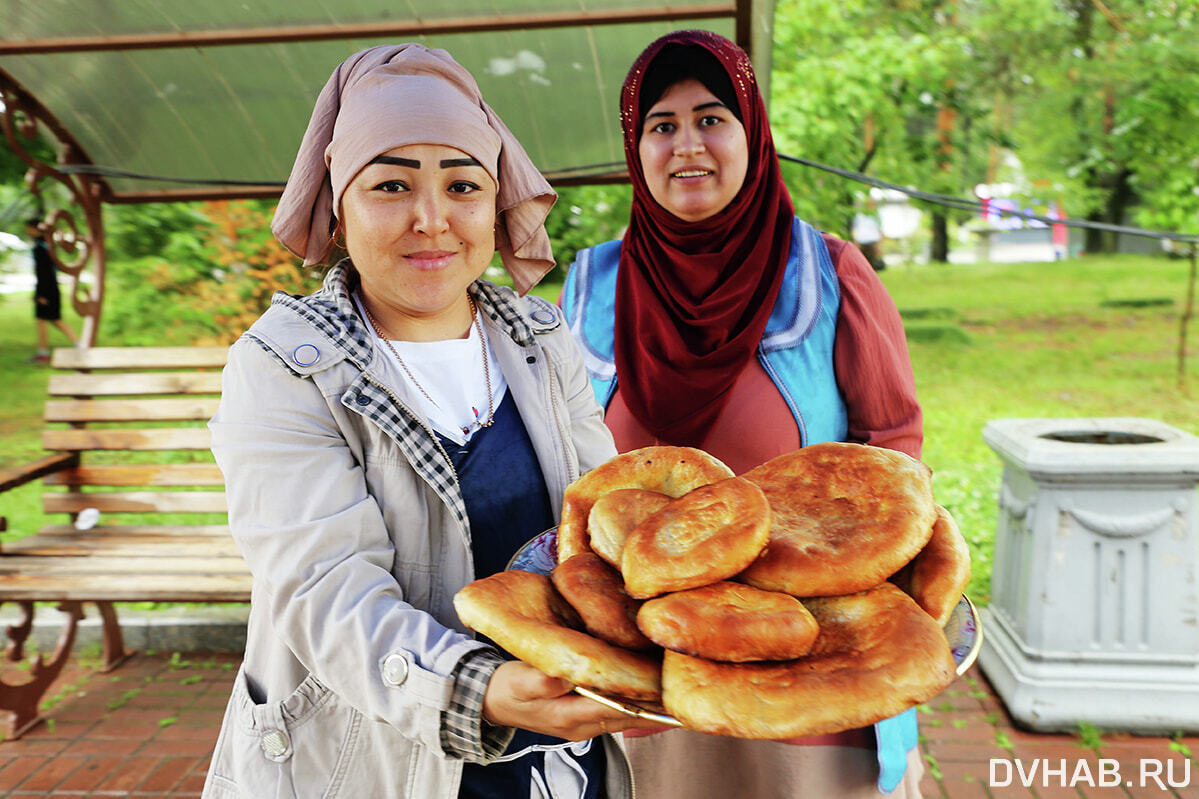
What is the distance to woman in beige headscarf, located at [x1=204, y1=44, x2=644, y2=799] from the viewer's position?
1.34 meters

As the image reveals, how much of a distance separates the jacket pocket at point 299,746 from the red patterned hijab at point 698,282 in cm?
110

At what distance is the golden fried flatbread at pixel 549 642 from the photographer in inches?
46.7

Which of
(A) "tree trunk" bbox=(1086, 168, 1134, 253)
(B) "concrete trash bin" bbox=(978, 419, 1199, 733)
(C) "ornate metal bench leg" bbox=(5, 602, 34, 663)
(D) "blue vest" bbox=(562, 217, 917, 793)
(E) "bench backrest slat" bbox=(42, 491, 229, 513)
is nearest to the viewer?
(D) "blue vest" bbox=(562, 217, 917, 793)

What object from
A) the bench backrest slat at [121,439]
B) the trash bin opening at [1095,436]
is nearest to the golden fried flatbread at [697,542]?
the trash bin opening at [1095,436]

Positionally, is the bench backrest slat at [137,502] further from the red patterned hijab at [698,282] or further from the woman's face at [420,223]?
the woman's face at [420,223]

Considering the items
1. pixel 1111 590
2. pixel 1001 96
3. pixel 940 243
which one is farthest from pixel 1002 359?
pixel 1111 590

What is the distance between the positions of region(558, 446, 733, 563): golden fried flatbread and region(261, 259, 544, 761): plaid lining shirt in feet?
0.60

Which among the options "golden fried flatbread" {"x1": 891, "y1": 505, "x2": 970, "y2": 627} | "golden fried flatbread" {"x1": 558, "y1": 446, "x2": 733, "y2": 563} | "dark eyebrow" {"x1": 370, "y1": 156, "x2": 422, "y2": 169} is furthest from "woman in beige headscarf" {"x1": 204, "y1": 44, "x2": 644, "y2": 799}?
"golden fried flatbread" {"x1": 891, "y1": 505, "x2": 970, "y2": 627}

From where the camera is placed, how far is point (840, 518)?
1.42 m

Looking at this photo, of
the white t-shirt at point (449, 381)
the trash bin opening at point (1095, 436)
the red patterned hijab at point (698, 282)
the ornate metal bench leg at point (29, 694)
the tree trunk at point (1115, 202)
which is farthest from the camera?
the tree trunk at point (1115, 202)

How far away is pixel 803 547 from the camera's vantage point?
4.43 feet

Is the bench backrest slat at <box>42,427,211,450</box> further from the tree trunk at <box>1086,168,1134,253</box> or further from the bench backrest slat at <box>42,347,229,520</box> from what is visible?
the tree trunk at <box>1086,168,1134,253</box>

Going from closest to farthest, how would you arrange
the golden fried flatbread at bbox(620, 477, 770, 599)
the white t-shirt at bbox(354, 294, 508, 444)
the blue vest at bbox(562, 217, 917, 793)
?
the golden fried flatbread at bbox(620, 477, 770, 599)
the white t-shirt at bbox(354, 294, 508, 444)
the blue vest at bbox(562, 217, 917, 793)

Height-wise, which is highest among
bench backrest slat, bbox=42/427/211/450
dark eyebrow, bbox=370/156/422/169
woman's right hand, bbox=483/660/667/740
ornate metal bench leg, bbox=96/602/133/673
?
dark eyebrow, bbox=370/156/422/169
